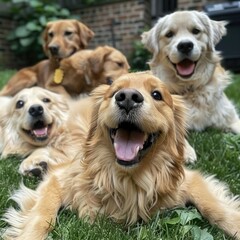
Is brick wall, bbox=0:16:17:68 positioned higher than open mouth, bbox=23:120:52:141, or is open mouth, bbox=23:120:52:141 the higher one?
open mouth, bbox=23:120:52:141

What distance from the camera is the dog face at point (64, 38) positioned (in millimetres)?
6000

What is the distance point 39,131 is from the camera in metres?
3.57

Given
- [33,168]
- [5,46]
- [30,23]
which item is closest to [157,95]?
[33,168]

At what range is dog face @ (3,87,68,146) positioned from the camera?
3520 millimetres

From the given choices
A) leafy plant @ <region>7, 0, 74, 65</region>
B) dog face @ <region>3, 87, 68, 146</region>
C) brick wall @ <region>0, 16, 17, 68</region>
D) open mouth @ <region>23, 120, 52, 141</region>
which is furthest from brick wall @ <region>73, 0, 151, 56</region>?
open mouth @ <region>23, 120, 52, 141</region>

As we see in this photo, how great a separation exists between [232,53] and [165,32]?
13.1ft

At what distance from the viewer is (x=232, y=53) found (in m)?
7.93

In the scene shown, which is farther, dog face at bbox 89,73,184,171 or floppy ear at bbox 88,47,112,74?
floppy ear at bbox 88,47,112,74

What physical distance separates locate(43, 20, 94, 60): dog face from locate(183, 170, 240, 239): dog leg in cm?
393

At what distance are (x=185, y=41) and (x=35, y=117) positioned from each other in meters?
1.59

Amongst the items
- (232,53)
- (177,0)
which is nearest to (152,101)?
(232,53)

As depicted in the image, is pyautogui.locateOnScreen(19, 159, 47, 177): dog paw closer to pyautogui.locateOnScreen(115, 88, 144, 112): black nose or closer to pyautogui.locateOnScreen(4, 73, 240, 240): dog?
pyautogui.locateOnScreen(4, 73, 240, 240): dog

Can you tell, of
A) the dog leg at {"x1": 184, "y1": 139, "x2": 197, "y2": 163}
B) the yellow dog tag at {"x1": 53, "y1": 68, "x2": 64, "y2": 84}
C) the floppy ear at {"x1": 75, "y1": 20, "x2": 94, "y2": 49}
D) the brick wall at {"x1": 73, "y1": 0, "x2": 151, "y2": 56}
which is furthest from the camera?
the brick wall at {"x1": 73, "y1": 0, "x2": 151, "y2": 56}

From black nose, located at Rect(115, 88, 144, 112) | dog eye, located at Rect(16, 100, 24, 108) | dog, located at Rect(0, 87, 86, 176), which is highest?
black nose, located at Rect(115, 88, 144, 112)
